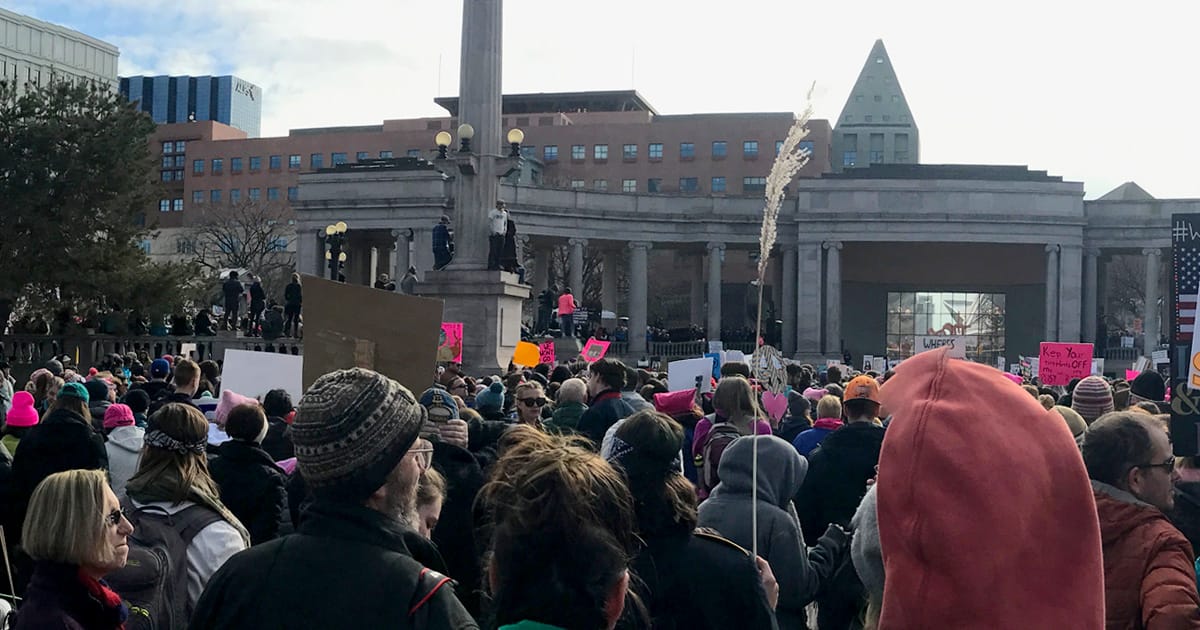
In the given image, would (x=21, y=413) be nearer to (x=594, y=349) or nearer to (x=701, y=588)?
(x=701, y=588)

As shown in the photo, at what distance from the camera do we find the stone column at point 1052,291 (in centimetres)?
6781

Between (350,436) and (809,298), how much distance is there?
218ft

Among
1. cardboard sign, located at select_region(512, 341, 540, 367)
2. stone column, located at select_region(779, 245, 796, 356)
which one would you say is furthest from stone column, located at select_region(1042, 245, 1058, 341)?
cardboard sign, located at select_region(512, 341, 540, 367)

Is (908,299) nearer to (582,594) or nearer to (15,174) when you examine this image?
(15,174)

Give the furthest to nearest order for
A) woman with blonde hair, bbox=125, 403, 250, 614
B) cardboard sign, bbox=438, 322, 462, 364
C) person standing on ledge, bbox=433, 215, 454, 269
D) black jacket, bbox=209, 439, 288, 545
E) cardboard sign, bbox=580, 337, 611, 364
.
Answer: person standing on ledge, bbox=433, 215, 454, 269 < cardboard sign, bbox=580, 337, 611, 364 < cardboard sign, bbox=438, 322, 462, 364 < black jacket, bbox=209, 439, 288, 545 < woman with blonde hair, bbox=125, 403, 250, 614

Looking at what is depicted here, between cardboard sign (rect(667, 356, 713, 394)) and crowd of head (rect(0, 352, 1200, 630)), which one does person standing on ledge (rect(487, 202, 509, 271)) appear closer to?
cardboard sign (rect(667, 356, 713, 394))

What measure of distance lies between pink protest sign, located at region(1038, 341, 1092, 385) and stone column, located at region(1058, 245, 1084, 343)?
51.0 m

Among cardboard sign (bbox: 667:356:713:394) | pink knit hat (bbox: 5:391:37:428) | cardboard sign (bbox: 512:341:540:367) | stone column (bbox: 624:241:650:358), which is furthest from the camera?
stone column (bbox: 624:241:650:358)

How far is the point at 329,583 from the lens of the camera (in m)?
2.99

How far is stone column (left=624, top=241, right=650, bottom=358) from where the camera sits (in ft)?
216

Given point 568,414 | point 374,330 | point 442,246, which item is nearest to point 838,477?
point 568,414

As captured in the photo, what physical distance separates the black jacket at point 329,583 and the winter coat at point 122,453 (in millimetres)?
4396

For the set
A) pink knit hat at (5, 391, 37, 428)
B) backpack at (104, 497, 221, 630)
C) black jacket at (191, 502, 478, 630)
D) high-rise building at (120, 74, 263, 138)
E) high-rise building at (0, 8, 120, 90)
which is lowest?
backpack at (104, 497, 221, 630)

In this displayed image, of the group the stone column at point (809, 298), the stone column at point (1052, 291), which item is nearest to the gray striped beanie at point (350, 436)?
the stone column at point (809, 298)
